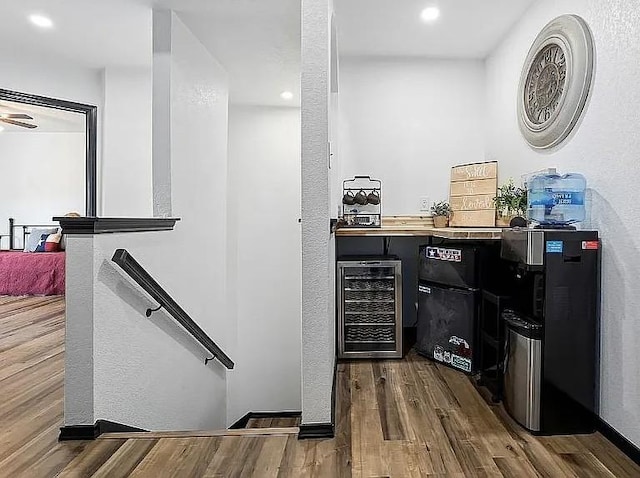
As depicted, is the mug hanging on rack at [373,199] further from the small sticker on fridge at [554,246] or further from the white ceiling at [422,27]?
the small sticker on fridge at [554,246]

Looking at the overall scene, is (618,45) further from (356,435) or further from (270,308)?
(270,308)

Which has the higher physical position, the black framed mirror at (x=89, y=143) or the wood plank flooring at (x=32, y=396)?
the black framed mirror at (x=89, y=143)

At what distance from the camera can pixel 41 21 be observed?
367cm

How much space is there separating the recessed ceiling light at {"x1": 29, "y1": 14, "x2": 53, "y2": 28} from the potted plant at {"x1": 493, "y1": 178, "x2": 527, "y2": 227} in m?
3.55

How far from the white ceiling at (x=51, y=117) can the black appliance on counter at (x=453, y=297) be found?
3.90m

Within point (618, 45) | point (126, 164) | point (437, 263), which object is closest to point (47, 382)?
point (126, 164)

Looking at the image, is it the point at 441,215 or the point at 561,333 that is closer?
the point at 561,333

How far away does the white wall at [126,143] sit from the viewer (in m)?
4.81

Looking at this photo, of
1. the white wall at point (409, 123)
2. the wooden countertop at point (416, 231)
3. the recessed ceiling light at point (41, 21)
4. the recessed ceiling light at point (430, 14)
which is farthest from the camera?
the white wall at point (409, 123)

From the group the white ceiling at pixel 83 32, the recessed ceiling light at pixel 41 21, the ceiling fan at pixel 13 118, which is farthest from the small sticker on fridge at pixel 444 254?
the ceiling fan at pixel 13 118

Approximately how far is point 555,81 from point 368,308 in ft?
6.36

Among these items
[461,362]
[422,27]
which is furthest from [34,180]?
[461,362]

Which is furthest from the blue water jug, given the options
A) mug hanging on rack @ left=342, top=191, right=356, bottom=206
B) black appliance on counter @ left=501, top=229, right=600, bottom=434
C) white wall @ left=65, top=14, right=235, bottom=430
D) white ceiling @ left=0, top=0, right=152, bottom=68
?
white ceiling @ left=0, top=0, right=152, bottom=68

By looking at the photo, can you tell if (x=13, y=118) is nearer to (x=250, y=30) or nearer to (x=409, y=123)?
(x=250, y=30)
